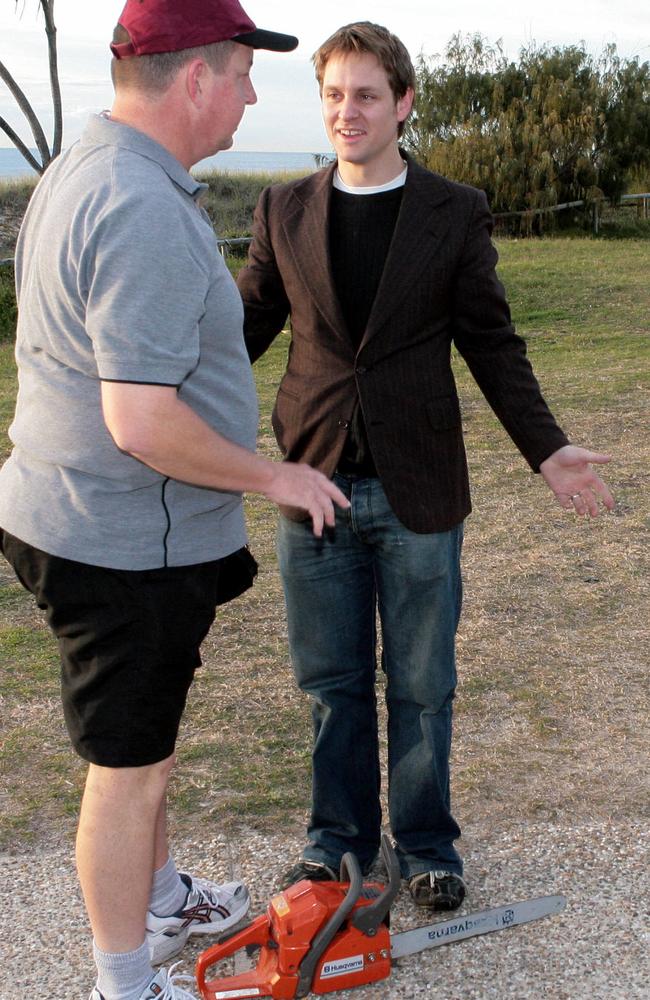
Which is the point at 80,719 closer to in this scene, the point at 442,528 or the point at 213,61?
the point at 442,528

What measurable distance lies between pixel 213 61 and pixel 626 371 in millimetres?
9435

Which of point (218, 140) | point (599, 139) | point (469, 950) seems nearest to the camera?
point (218, 140)

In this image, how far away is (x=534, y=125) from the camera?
26109 millimetres

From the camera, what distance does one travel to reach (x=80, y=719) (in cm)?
235

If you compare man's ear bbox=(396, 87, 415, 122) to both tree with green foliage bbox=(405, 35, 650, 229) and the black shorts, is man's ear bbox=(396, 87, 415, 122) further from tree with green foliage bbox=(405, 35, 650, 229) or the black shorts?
tree with green foliage bbox=(405, 35, 650, 229)

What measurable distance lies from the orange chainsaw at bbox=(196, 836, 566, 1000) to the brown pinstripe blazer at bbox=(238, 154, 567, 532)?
96 centimetres

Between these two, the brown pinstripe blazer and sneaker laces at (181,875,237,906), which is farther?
sneaker laces at (181,875,237,906)

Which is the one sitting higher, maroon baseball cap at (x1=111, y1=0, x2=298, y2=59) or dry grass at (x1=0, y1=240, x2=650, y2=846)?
maroon baseball cap at (x1=111, y1=0, x2=298, y2=59)

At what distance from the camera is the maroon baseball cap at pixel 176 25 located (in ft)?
6.98

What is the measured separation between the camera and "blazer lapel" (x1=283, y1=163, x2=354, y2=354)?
116 inches

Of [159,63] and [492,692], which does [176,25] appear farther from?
[492,692]

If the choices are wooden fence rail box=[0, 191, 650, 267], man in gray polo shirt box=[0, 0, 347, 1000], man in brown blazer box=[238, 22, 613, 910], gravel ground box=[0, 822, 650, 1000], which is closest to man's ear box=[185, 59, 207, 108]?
man in gray polo shirt box=[0, 0, 347, 1000]

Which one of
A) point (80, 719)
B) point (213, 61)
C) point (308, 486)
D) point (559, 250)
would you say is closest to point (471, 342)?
point (308, 486)

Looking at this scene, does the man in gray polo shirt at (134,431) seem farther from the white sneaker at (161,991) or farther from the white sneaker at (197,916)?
the white sneaker at (197,916)
